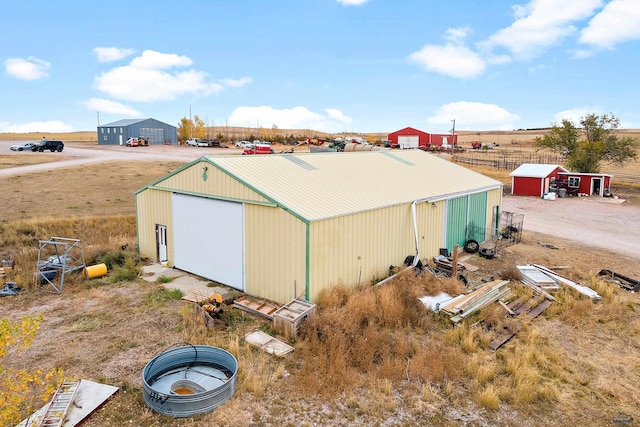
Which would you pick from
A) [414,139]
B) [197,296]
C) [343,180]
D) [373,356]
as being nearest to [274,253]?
[197,296]

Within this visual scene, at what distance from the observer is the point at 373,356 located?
386 inches

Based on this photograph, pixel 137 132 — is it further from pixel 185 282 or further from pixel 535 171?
pixel 185 282

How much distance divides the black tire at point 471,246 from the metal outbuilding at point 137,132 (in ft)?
215

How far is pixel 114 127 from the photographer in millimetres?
73625

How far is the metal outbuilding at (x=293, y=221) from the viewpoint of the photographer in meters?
12.4

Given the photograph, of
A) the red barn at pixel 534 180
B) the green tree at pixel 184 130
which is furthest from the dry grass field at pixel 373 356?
the green tree at pixel 184 130

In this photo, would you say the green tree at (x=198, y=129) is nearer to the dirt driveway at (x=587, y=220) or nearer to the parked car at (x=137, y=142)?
the parked car at (x=137, y=142)

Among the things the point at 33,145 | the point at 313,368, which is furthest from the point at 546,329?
the point at 33,145

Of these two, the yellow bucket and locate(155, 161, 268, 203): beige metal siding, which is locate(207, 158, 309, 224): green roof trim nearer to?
locate(155, 161, 268, 203): beige metal siding

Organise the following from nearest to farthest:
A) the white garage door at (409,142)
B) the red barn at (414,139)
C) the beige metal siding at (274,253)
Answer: the beige metal siding at (274,253), the red barn at (414,139), the white garage door at (409,142)

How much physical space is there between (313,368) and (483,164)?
5463 cm

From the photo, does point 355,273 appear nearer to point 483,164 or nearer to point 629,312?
point 629,312

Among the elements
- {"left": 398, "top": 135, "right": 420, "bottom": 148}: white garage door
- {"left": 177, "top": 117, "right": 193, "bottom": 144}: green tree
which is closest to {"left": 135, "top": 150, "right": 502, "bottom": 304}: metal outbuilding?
{"left": 398, "top": 135, "right": 420, "bottom": 148}: white garage door

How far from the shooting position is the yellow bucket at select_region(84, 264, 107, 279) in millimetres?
14766
